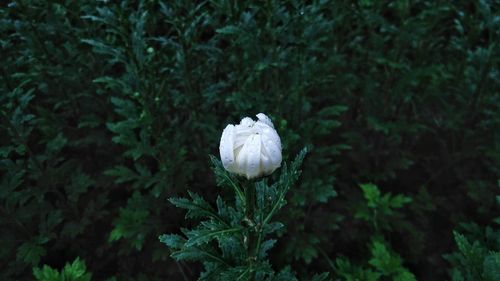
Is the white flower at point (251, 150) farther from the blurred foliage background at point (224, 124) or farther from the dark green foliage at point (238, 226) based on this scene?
the blurred foliage background at point (224, 124)

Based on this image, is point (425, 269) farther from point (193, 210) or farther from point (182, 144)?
point (193, 210)

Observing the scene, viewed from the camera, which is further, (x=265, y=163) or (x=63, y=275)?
(x=63, y=275)

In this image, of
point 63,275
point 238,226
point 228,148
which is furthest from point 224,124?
point 228,148

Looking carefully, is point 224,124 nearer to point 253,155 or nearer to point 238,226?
point 238,226

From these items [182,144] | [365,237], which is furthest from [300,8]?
[365,237]

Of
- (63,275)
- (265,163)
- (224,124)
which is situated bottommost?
(63,275)

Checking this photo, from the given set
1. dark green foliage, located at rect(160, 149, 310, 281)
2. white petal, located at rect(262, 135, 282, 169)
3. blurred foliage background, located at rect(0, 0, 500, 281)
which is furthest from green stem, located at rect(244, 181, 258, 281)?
blurred foliage background, located at rect(0, 0, 500, 281)

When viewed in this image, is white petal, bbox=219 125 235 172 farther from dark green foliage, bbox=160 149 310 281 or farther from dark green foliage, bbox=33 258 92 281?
dark green foliage, bbox=33 258 92 281

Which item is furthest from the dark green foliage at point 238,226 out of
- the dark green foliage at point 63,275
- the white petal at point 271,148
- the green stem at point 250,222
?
the dark green foliage at point 63,275
